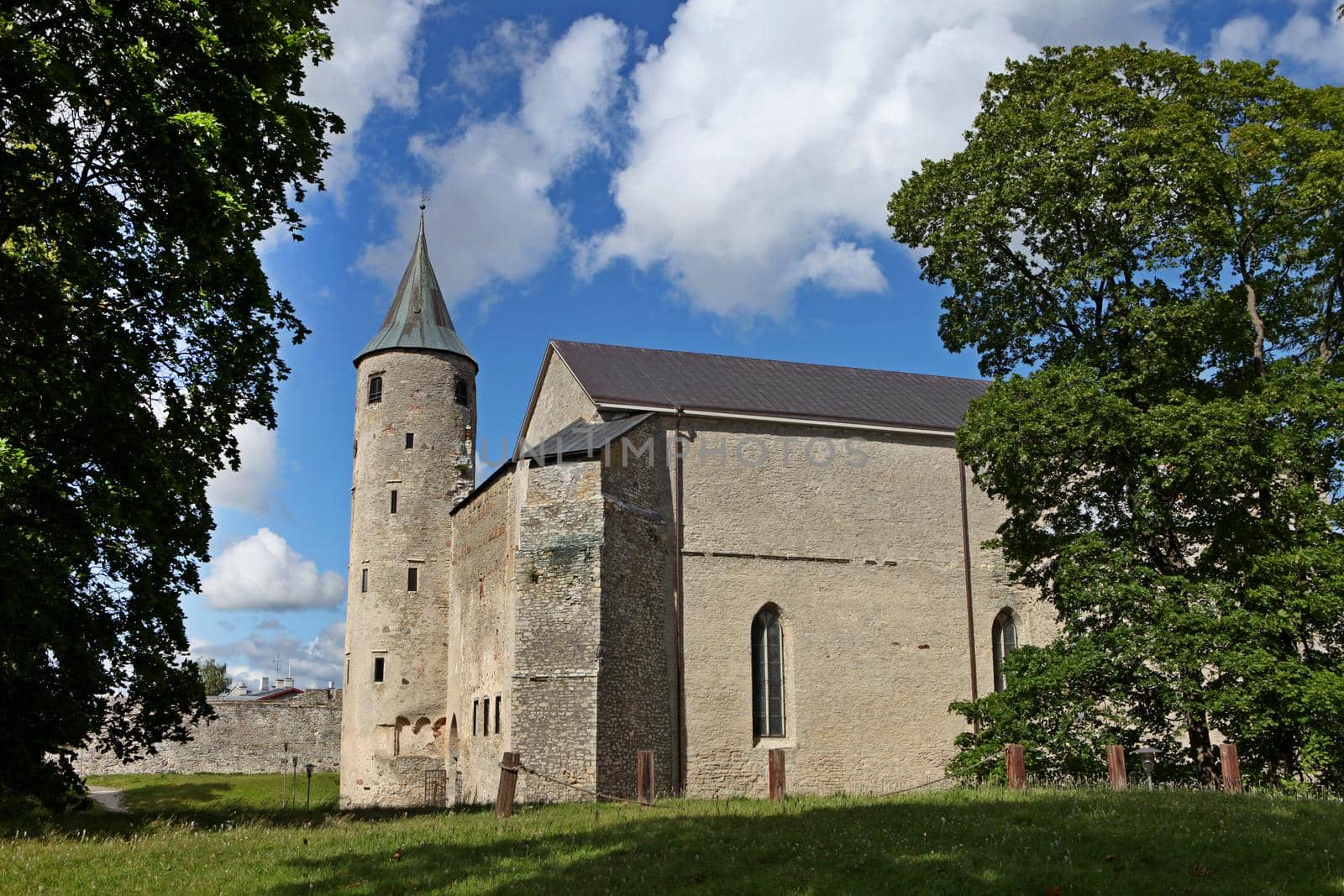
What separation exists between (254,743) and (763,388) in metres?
28.2

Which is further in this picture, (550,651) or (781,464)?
(781,464)

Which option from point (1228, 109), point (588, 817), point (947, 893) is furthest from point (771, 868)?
point (1228, 109)

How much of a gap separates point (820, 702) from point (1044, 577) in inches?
294

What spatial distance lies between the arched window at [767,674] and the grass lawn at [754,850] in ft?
33.8

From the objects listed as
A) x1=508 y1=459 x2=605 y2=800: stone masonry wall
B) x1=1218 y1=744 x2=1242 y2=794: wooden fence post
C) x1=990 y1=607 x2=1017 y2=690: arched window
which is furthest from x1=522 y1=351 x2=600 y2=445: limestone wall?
x1=1218 y1=744 x2=1242 y2=794: wooden fence post

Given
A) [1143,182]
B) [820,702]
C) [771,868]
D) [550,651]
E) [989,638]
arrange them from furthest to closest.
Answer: [989,638], [820,702], [550,651], [1143,182], [771,868]

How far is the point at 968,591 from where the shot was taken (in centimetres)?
2808

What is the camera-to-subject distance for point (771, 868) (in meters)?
10.8

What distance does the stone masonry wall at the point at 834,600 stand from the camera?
2525 centimetres

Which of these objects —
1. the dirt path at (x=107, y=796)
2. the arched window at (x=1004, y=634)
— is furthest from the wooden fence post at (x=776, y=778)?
the dirt path at (x=107, y=796)

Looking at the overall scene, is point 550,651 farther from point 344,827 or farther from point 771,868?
point 771,868

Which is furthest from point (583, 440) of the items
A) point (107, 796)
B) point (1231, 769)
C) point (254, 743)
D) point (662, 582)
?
point (254, 743)

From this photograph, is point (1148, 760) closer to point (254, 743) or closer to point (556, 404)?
point (556, 404)

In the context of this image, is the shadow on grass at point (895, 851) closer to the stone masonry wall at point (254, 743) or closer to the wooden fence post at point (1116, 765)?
the wooden fence post at point (1116, 765)
